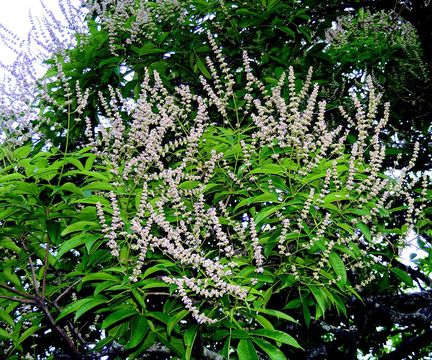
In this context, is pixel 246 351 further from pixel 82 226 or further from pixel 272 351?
pixel 82 226

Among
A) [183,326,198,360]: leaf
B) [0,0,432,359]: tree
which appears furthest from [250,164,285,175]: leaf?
[183,326,198,360]: leaf

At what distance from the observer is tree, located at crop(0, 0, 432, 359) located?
3.01 meters

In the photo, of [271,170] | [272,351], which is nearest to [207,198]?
[271,170]

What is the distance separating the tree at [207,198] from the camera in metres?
3.01

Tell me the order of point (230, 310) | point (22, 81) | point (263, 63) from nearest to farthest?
1. point (230, 310)
2. point (22, 81)
3. point (263, 63)

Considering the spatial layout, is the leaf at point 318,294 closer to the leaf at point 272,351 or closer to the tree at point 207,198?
the tree at point 207,198

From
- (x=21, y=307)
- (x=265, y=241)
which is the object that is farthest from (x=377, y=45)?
(x=21, y=307)

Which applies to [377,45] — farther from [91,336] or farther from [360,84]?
[91,336]

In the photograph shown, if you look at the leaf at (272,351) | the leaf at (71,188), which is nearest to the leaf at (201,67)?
the leaf at (71,188)

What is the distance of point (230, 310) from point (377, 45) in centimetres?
327

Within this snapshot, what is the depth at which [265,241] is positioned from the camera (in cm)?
326

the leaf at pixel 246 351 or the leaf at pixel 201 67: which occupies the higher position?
the leaf at pixel 201 67

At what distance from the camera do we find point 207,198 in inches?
162

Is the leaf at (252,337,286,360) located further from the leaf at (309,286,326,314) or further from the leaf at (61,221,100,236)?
the leaf at (61,221,100,236)
